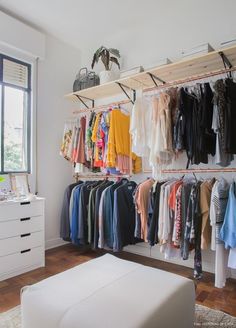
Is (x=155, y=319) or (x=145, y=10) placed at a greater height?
(x=145, y=10)

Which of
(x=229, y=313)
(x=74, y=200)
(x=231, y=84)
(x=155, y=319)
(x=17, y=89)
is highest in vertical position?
(x=17, y=89)

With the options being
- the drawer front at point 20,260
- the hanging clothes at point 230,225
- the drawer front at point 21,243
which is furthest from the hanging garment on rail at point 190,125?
the drawer front at point 20,260

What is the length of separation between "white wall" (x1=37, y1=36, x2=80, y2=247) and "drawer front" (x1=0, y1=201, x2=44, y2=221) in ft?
2.00

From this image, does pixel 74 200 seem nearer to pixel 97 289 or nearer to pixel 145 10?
pixel 97 289

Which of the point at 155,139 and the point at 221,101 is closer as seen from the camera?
the point at 221,101

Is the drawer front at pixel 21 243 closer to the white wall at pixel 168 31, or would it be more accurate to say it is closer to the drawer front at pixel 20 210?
the drawer front at pixel 20 210

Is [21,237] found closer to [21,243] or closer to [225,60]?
[21,243]

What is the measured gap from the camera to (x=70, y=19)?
321cm

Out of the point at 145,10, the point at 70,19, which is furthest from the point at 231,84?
the point at 70,19

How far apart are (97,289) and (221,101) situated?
5.93 ft

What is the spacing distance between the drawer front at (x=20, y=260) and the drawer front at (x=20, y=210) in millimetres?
382

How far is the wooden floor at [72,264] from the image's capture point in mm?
2100

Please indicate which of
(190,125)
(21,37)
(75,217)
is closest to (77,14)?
(21,37)

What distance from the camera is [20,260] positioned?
2.67 m
